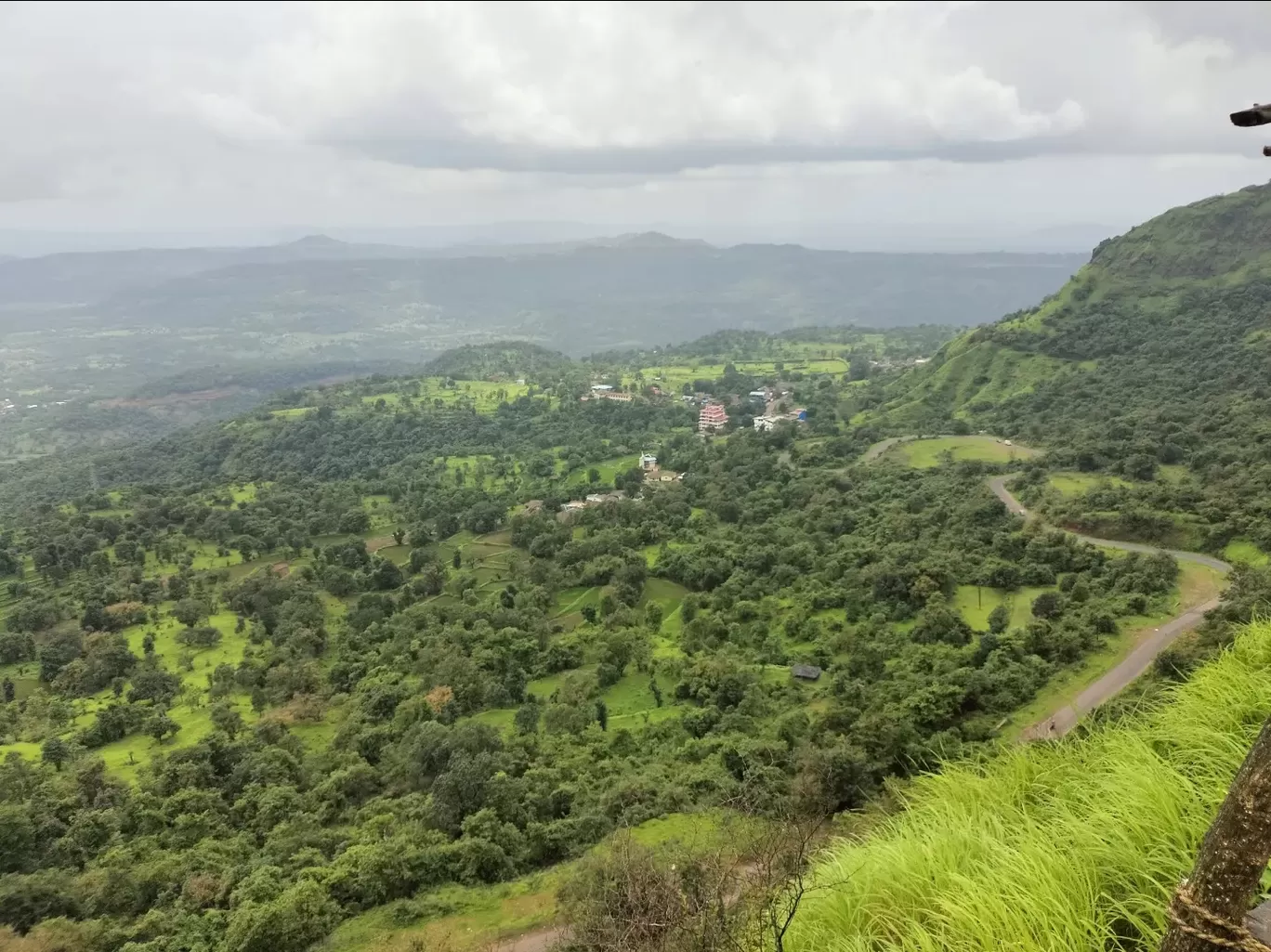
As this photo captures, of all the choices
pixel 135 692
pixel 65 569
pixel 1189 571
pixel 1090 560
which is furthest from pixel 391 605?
pixel 1189 571

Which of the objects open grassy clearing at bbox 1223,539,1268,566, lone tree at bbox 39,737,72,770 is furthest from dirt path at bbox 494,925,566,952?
open grassy clearing at bbox 1223,539,1268,566

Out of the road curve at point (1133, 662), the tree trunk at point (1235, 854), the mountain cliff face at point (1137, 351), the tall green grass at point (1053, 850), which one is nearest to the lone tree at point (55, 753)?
the tall green grass at point (1053, 850)

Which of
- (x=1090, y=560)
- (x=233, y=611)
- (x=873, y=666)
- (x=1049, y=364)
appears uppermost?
(x=1049, y=364)

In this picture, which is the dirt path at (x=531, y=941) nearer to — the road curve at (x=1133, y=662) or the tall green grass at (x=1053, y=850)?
the road curve at (x=1133, y=662)

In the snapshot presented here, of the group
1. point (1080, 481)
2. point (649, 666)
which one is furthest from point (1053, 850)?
point (1080, 481)

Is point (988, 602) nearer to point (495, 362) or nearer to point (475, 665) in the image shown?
point (475, 665)

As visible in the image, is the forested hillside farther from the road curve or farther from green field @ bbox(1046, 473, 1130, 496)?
green field @ bbox(1046, 473, 1130, 496)

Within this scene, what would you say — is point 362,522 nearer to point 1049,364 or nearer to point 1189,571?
point 1189,571
